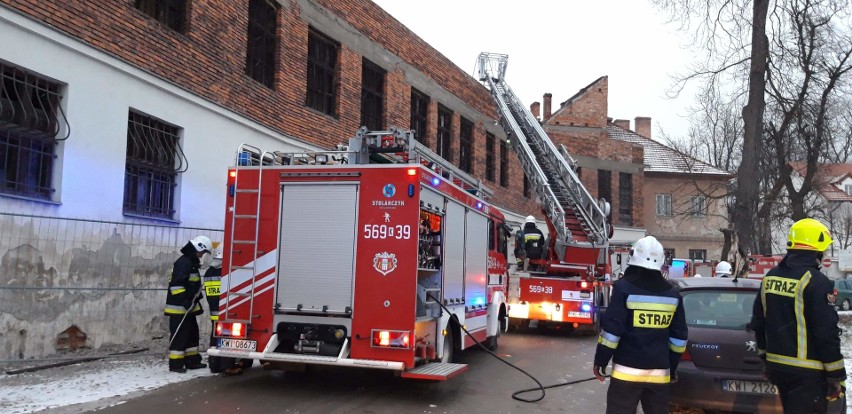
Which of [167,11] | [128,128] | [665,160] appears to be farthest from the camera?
[665,160]

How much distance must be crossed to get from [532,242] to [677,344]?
870 cm

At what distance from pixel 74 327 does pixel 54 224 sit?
1.37 metres

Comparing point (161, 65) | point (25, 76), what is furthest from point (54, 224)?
point (161, 65)

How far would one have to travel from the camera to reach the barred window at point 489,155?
78.9ft

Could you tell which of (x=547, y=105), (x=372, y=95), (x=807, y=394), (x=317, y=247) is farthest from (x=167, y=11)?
(x=547, y=105)

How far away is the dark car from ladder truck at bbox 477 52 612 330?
722 cm

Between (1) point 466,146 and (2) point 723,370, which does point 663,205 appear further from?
(2) point 723,370

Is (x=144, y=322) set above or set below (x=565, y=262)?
below

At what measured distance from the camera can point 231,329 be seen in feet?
22.7

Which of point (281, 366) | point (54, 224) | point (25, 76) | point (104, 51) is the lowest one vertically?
point (281, 366)

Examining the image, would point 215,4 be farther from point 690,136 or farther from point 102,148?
point 690,136

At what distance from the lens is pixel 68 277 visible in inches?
330

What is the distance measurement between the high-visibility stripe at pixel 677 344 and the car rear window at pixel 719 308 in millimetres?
1585

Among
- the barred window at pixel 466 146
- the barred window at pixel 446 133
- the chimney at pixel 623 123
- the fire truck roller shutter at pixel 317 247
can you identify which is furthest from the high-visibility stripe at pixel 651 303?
the chimney at pixel 623 123
